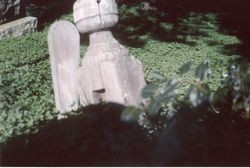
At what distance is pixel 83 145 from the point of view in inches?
131

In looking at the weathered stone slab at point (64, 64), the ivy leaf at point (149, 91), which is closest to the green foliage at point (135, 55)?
the ivy leaf at point (149, 91)

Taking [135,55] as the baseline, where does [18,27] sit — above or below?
above

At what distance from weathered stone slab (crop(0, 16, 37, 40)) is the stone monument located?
12.8 feet

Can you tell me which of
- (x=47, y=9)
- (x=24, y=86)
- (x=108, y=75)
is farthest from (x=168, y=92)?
(x=47, y=9)

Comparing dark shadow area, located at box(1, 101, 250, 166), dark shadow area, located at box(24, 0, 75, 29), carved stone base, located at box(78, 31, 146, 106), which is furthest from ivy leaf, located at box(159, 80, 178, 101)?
dark shadow area, located at box(24, 0, 75, 29)

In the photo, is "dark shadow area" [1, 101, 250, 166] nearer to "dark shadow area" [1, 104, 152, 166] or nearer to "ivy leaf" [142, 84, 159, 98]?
"dark shadow area" [1, 104, 152, 166]

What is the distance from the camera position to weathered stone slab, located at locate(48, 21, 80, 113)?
4598 mm

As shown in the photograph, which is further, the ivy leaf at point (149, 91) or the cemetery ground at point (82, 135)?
the cemetery ground at point (82, 135)

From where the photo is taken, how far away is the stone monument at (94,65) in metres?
4.22

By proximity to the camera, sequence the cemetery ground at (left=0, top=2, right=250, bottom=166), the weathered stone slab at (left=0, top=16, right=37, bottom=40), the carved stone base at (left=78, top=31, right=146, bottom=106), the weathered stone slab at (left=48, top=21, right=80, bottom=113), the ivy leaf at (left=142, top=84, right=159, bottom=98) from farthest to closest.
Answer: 1. the weathered stone slab at (left=0, top=16, right=37, bottom=40)
2. the weathered stone slab at (left=48, top=21, right=80, bottom=113)
3. the carved stone base at (left=78, top=31, right=146, bottom=106)
4. the cemetery ground at (left=0, top=2, right=250, bottom=166)
5. the ivy leaf at (left=142, top=84, right=159, bottom=98)

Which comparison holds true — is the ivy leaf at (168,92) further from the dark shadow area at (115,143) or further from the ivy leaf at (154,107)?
the dark shadow area at (115,143)

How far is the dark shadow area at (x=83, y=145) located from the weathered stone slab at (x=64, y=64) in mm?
715

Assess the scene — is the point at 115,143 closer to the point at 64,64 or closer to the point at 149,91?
the point at 149,91

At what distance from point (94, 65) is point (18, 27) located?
188 inches
